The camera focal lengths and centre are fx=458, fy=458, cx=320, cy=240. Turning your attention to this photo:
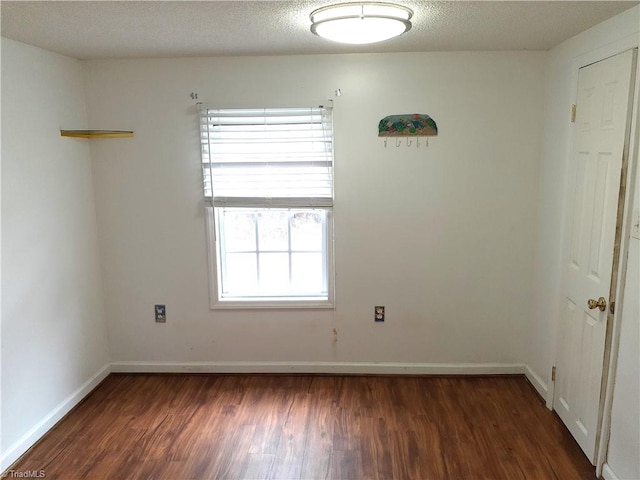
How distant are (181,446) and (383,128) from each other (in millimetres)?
2328

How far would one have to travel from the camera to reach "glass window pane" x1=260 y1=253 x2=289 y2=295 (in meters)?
3.39

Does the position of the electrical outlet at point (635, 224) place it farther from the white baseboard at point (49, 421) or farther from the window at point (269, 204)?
the white baseboard at point (49, 421)

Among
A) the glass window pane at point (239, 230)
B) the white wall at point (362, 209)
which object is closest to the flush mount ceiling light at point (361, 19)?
the white wall at point (362, 209)

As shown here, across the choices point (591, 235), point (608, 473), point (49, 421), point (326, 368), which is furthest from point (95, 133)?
point (608, 473)

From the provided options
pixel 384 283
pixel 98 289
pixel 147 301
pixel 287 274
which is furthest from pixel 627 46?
pixel 98 289

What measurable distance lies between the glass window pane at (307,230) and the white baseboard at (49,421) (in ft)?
5.62

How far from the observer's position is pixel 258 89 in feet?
10.1

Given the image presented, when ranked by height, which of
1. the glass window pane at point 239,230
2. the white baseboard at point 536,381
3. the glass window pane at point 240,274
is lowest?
the white baseboard at point 536,381

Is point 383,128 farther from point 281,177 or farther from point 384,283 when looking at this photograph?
point 384,283

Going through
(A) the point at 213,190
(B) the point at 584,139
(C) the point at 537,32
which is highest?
(C) the point at 537,32

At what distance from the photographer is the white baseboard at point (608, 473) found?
220 cm

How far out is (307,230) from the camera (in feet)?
10.9

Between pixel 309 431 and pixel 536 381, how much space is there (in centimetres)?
161

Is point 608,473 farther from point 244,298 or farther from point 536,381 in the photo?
point 244,298
